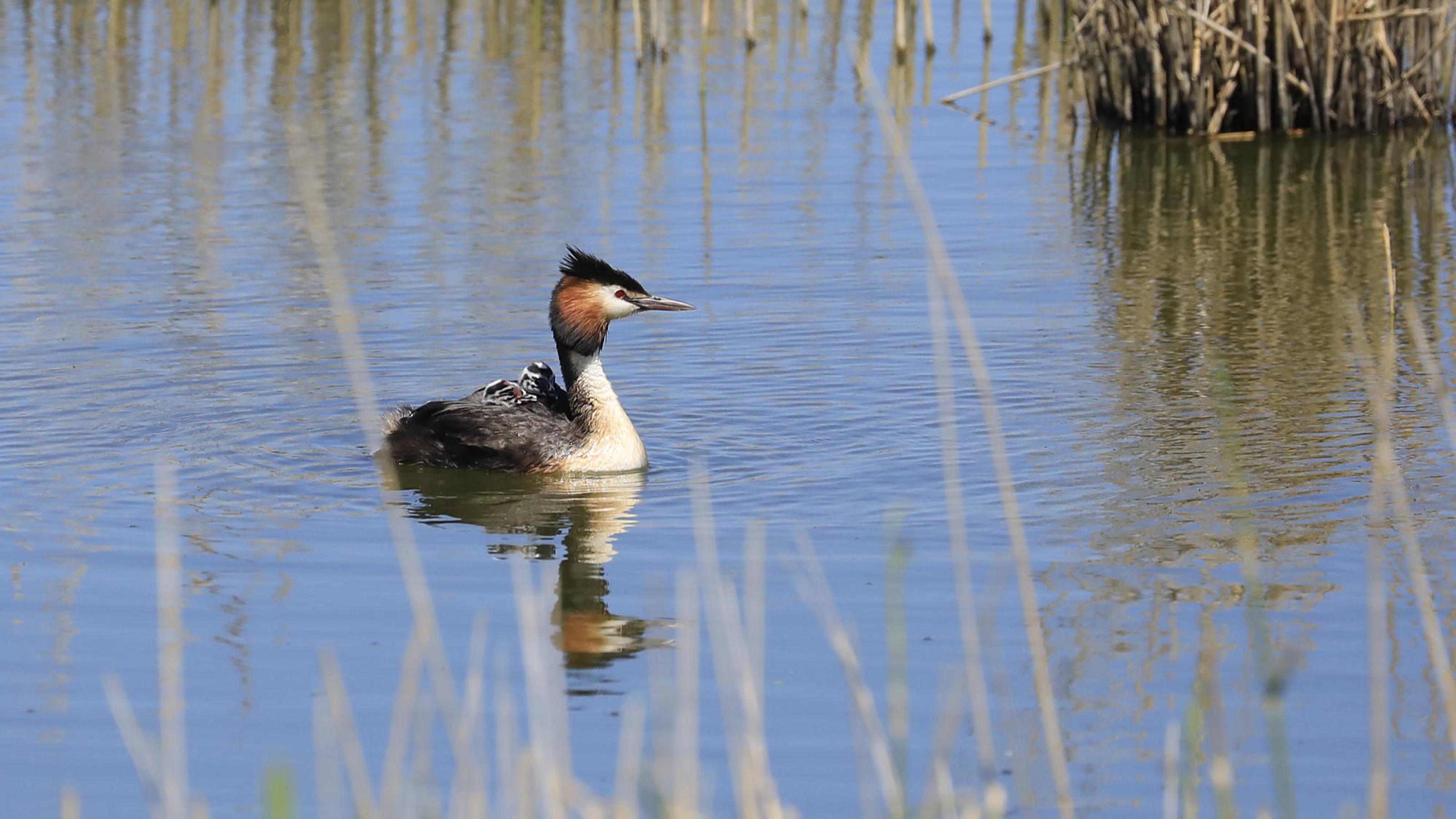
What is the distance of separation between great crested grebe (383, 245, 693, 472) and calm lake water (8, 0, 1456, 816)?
147 mm

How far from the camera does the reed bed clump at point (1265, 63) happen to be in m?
15.6

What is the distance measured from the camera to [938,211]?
13.7 metres

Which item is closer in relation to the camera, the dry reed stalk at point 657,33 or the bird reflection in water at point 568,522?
the bird reflection in water at point 568,522

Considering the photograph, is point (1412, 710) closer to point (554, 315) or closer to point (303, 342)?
point (554, 315)

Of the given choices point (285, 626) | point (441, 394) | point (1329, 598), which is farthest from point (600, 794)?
point (441, 394)

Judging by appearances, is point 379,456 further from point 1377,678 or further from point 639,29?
point 639,29

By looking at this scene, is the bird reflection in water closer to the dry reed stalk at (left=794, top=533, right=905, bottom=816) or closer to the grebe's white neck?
the grebe's white neck

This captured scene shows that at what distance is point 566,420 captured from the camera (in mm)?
8688

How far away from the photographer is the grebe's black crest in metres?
8.48

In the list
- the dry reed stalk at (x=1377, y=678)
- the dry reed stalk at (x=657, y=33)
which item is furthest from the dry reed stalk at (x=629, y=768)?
the dry reed stalk at (x=657, y=33)

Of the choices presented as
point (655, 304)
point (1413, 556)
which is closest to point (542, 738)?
point (1413, 556)

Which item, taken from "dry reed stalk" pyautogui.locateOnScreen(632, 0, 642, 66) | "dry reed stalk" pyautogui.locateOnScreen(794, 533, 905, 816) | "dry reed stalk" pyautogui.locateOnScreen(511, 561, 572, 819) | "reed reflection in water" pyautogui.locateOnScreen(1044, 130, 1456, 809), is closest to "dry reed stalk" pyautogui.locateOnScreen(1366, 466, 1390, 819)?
"reed reflection in water" pyautogui.locateOnScreen(1044, 130, 1456, 809)

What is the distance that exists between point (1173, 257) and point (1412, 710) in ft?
24.7

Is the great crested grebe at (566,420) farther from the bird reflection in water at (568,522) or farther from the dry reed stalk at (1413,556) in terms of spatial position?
the dry reed stalk at (1413,556)
